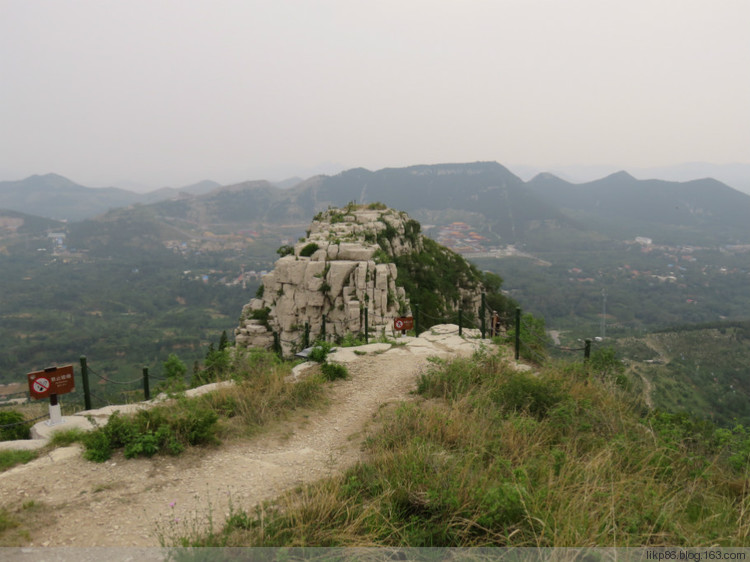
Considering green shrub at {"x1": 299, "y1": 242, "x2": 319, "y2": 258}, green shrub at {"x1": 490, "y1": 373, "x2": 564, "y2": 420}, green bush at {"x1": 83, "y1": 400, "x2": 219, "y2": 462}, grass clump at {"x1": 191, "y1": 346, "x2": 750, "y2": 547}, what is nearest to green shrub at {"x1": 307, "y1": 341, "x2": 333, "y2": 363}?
grass clump at {"x1": 191, "y1": 346, "x2": 750, "y2": 547}

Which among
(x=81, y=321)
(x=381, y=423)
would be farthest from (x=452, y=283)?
(x=81, y=321)

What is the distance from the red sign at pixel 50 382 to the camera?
6.50m

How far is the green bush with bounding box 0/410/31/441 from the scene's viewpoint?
6.68 metres

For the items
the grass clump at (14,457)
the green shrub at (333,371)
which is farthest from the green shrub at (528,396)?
the grass clump at (14,457)

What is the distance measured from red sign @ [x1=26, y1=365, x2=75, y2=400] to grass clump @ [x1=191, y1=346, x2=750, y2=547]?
184 inches

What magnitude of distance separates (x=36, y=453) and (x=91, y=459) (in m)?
1.02

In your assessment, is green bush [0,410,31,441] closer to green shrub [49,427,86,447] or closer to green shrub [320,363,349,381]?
green shrub [49,427,86,447]

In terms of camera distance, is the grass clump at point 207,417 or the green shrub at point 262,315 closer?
the grass clump at point 207,417

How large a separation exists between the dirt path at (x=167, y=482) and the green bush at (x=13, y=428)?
1.79m

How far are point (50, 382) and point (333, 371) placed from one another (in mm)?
4860

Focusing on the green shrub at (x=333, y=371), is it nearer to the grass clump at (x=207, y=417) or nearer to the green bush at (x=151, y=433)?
the grass clump at (x=207, y=417)

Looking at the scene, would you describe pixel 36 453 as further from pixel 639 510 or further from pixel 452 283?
pixel 452 283

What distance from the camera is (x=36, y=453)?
18.7ft

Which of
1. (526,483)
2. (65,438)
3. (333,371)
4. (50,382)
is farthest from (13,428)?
(526,483)
